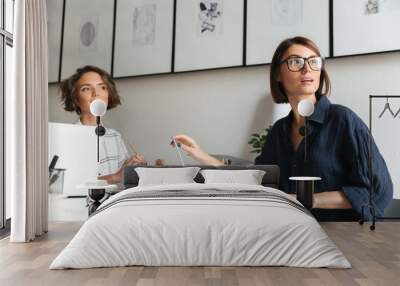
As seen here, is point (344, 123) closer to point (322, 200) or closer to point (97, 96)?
point (322, 200)

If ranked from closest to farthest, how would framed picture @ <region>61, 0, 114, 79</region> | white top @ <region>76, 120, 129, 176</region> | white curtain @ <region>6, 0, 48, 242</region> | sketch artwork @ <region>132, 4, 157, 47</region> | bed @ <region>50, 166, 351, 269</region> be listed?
bed @ <region>50, 166, 351, 269</region>, white curtain @ <region>6, 0, 48, 242</region>, white top @ <region>76, 120, 129, 176</region>, sketch artwork @ <region>132, 4, 157, 47</region>, framed picture @ <region>61, 0, 114, 79</region>

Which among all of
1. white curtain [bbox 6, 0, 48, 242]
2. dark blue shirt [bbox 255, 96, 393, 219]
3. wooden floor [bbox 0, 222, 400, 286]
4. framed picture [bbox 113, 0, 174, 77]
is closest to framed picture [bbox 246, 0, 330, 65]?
dark blue shirt [bbox 255, 96, 393, 219]

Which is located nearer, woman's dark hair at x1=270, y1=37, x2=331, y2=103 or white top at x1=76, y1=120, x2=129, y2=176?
woman's dark hair at x1=270, y1=37, x2=331, y2=103

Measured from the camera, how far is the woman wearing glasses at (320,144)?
5422 millimetres

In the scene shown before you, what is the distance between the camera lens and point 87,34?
6.31m

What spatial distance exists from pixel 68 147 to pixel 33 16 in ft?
5.46

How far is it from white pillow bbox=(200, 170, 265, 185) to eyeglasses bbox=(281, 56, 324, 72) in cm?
126

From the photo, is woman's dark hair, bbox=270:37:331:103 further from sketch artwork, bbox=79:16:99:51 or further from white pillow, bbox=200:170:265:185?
sketch artwork, bbox=79:16:99:51

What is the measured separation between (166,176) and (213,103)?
1.07 m

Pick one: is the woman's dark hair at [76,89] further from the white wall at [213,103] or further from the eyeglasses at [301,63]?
the eyeglasses at [301,63]

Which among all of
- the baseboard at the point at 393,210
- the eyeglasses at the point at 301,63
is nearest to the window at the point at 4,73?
the eyeglasses at the point at 301,63

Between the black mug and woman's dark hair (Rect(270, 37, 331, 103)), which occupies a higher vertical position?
woman's dark hair (Rect(270, 37, 331, 103))

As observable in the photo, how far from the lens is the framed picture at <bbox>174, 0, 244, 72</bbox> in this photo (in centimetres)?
587

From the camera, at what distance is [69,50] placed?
6.32 m
